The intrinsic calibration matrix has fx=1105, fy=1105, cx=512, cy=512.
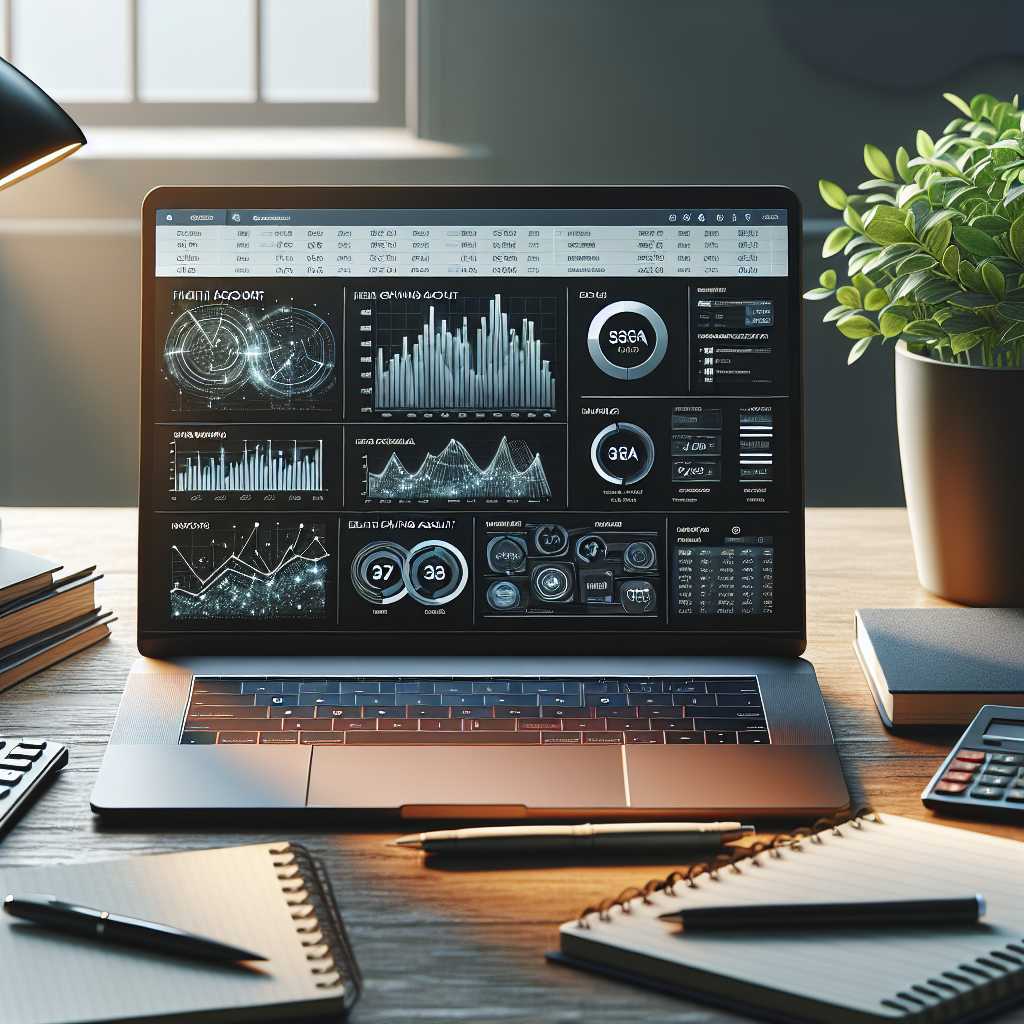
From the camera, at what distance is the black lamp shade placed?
75 cm

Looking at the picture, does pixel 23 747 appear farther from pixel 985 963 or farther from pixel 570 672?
pixel 985 963

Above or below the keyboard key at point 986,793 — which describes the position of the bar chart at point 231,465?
above

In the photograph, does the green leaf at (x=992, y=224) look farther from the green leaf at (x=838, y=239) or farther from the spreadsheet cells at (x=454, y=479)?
the spreadsheet cells at (x=454, y=479)

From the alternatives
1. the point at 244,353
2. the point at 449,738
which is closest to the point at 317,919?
the point at 449,738

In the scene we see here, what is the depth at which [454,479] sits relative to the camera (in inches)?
31.4

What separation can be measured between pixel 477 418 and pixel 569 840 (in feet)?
1.11

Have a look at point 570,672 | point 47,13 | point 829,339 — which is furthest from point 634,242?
point 47,13

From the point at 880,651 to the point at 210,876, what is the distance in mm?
478

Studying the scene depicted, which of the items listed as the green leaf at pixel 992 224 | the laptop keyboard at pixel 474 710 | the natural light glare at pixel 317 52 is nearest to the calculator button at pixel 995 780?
the laptop keyboard at pixel 474 710

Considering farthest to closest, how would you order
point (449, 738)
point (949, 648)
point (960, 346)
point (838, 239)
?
point (838, 239)
point (960, 346)
point (949, 648)
point (449, 738)

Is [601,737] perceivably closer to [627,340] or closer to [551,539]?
[551,539]

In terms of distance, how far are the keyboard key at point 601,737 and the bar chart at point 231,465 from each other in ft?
0.95

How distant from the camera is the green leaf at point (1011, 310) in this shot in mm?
840

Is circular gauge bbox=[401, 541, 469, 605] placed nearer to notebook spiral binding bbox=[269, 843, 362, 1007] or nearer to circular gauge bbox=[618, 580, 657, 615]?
circular gauge bbox=[618, 580, 657, 615]
